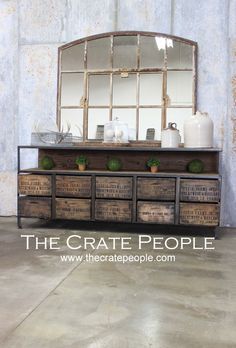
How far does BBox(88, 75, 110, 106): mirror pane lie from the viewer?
4.89 meters

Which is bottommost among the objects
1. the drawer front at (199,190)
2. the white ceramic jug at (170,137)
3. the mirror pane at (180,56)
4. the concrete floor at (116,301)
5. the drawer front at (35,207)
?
the concrete floor at (116,301)

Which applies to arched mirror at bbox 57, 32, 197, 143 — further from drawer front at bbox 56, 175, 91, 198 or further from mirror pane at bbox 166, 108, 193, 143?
drawer front at bbox 56, 175, 91, 198

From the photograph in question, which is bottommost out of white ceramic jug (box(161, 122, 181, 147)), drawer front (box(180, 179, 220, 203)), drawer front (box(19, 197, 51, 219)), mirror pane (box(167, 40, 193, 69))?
drawer front (box(19, 197, 51, 219))

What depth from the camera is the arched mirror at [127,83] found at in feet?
15.5

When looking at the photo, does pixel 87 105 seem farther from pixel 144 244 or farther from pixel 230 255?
pixel 230 255

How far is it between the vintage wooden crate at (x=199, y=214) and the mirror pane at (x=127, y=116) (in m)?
1.24

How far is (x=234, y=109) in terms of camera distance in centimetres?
463

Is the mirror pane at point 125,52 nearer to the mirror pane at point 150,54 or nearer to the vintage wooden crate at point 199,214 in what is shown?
the mirror pane at point 150,54

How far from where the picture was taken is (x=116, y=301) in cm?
246

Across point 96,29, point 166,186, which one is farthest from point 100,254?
point 96,29

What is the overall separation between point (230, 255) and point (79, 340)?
6.59 ft

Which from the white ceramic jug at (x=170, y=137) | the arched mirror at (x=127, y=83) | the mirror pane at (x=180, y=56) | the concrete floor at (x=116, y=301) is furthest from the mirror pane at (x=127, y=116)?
the concrete floor at (x=116, y=301)

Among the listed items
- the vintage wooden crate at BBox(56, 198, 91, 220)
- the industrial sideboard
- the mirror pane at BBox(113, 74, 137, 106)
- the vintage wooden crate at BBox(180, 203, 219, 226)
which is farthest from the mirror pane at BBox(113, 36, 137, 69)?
the vintage wooden crate at BBox(180, 203, 219, 226)

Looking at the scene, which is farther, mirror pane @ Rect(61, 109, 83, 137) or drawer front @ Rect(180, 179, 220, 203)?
mirror pane @ Rect(61, 109, 83, 137)
